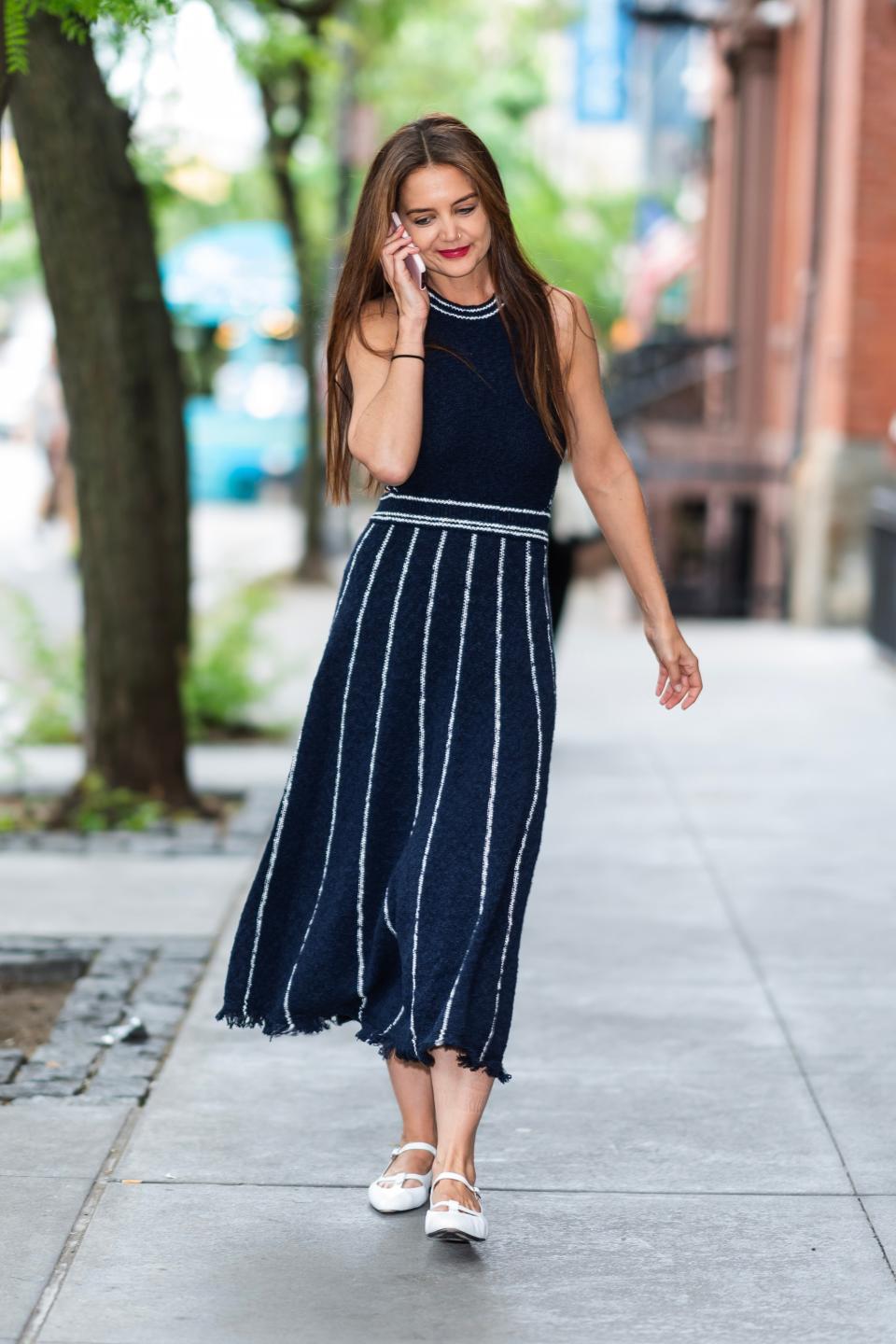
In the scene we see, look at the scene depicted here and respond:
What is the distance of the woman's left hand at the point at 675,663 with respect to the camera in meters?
4.02

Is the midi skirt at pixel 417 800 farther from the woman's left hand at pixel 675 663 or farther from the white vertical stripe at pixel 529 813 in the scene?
the woman's left hand at pixel 675 663

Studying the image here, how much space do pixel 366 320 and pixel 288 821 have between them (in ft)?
3.08

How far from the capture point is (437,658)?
12.7ft

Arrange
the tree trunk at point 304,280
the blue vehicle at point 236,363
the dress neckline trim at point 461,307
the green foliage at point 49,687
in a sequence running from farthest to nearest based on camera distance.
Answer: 1. the blue vehicle at point 236,363
2. the tree trunk at point 304,280
3. the green foliage at point 49,687
4. the dress neckline trim at point 461,307

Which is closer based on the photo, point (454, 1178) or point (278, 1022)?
point (454, 1178)

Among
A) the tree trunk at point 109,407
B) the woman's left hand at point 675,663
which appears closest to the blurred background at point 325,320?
the tree trunk at point 109,407

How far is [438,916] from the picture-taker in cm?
376

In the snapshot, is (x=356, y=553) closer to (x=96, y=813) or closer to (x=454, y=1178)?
(x=454, y=1178)

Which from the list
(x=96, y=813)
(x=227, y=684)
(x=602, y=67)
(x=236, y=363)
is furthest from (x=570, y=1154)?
(x=236, y=363)

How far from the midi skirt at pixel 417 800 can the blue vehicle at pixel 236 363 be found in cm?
2027

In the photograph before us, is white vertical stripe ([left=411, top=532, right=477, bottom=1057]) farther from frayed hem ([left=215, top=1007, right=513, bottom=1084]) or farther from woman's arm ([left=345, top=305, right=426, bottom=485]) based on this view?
woman's arm ([left=345, top=305, right=426, bottom=485])

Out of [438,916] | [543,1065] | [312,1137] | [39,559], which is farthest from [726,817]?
[39,559]

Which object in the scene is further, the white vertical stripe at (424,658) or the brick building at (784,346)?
the brick building at (784,346)

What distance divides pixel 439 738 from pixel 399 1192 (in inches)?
34.0
